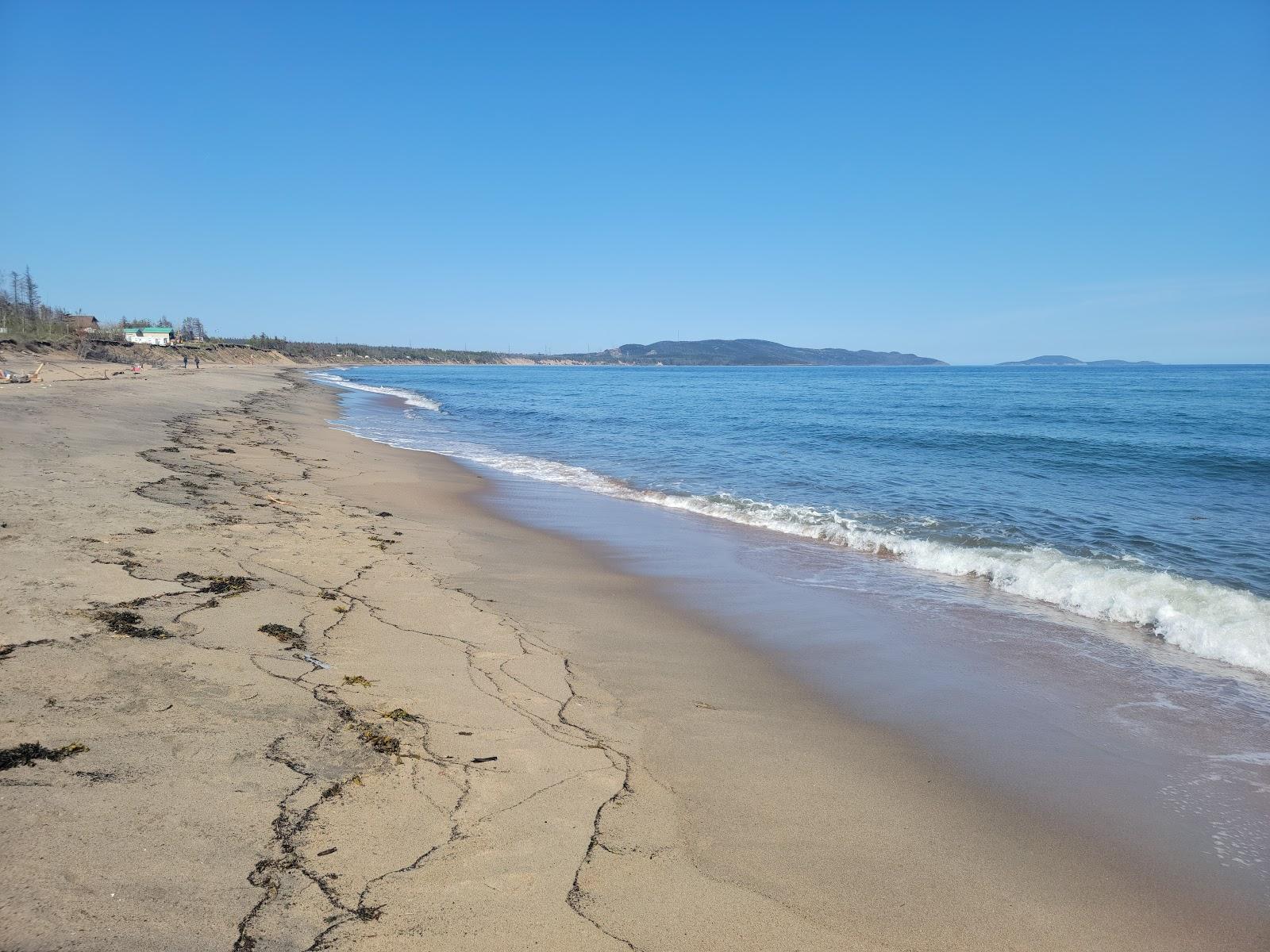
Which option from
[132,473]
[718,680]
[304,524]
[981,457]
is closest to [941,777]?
[718,680]

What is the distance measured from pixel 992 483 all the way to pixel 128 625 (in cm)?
1582

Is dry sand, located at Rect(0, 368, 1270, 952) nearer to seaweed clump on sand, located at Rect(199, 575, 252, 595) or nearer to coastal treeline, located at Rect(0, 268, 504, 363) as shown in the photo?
seaweed clump on sand, located at Rect(199, 575, 252, 595)

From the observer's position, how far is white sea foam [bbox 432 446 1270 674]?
640cm

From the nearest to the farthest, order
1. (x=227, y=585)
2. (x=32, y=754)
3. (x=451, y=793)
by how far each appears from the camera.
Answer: (x=32, y=754) < (x=451, y=793) < (x=227, y=585)

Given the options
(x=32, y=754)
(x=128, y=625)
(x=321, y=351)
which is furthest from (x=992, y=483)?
(x=321, y=351)

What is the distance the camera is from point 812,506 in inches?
495

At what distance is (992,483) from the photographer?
15352 millimetres

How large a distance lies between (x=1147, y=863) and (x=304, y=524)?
848 cm

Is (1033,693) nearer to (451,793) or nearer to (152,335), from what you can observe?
(451,793)

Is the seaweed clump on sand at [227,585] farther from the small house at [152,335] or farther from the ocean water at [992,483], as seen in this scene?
the small house at [152,335]

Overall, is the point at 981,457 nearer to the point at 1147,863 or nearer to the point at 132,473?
the point at 1147,863

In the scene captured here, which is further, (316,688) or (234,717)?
(316,688)

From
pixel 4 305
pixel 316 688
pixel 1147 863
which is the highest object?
pixel 4 305

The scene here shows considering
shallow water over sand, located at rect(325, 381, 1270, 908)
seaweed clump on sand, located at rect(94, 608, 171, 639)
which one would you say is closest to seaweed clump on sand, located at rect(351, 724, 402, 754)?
seaweed clump on sand, located at rect(94, 608, 171, 639)
